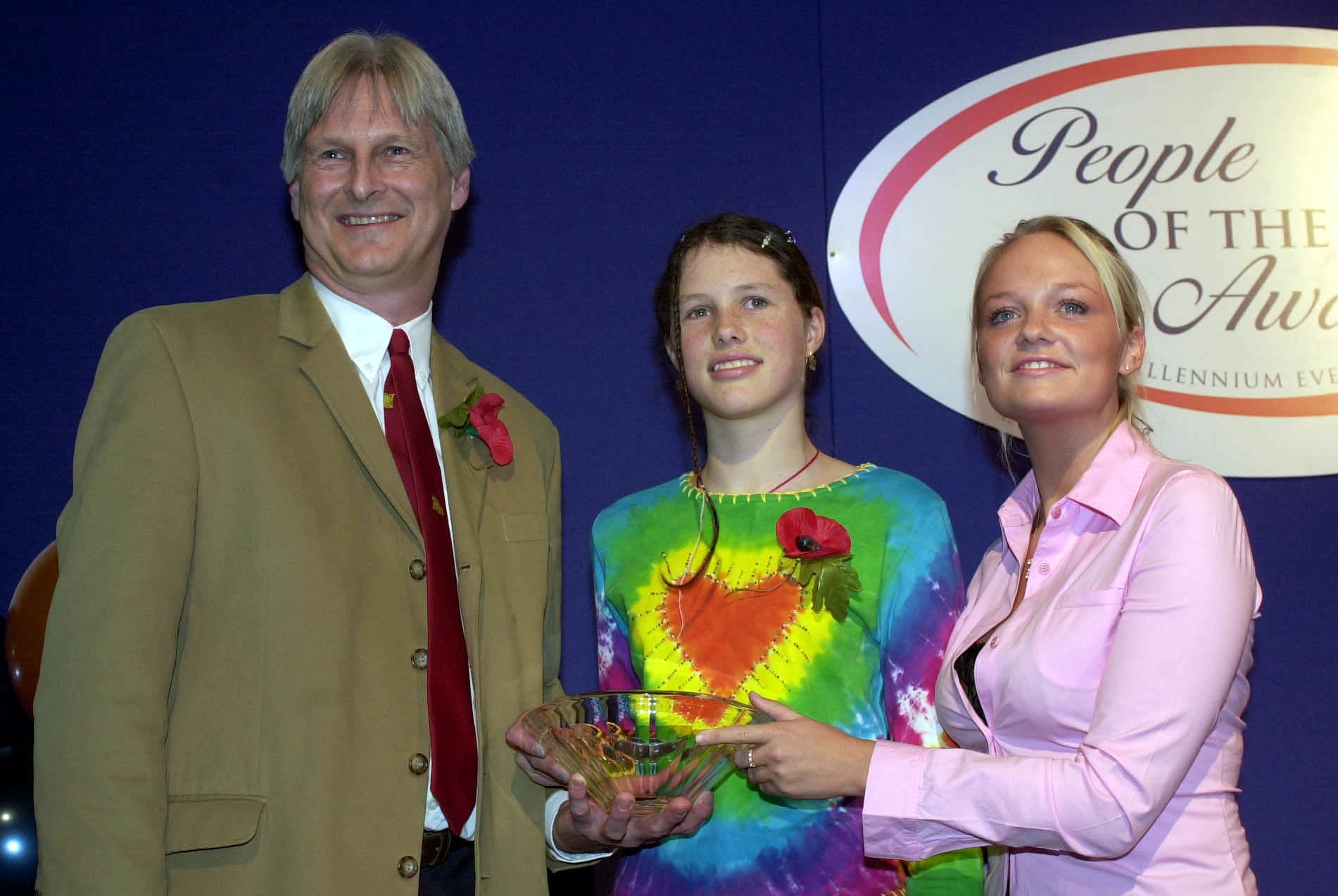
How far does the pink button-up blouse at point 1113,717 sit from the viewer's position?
4.79ft

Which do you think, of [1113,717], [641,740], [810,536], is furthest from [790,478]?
[1113,717]

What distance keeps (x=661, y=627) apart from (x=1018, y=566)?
0.59 m

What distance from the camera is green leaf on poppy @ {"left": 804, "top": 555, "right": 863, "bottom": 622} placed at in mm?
1817

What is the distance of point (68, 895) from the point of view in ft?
4.60

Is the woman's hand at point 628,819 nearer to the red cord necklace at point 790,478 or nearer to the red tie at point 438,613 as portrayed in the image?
the red tie at point 438,613

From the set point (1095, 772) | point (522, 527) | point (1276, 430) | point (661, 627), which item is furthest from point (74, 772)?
point (1276, 430)

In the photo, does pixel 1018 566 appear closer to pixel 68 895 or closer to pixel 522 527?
pixel 522 527

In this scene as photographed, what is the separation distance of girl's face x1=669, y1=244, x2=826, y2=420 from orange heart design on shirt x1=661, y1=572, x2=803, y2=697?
0.30 m

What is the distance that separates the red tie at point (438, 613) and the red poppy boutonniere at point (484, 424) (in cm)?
7

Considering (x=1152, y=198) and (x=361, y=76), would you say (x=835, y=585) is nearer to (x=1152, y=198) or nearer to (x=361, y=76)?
(x=361, y=76)

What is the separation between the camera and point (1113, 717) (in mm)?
1471

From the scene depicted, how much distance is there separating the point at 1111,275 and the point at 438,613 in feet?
3.77

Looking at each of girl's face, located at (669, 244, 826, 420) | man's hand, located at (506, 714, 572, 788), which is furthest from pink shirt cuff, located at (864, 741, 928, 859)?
girl's face, located at (669, 244, 826, 420)

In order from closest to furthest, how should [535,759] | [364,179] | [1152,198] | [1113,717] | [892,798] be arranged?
1. [1113,717]
2. [892,798]
3. [535,759]
4. [364,179]
5. [1152,198]
